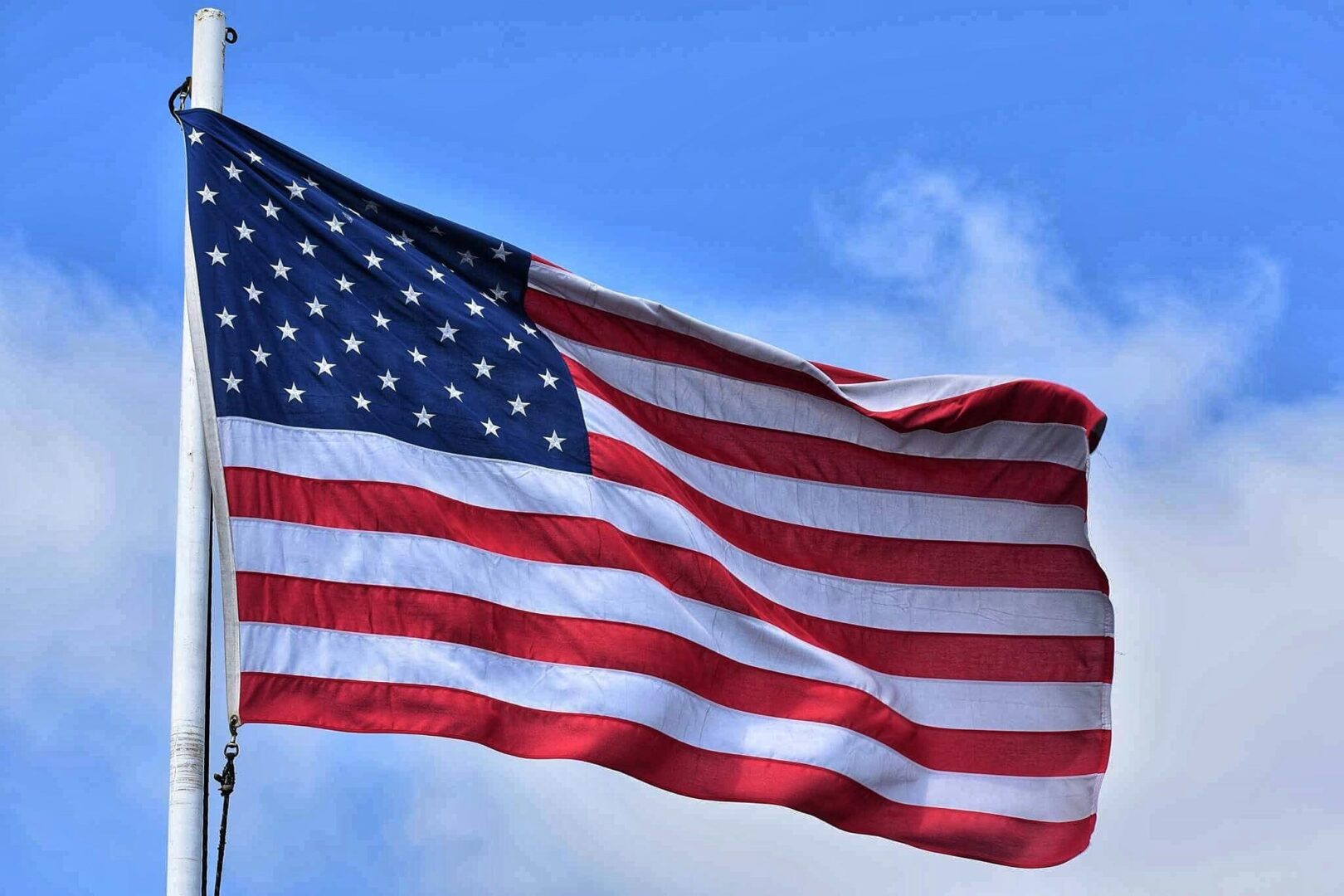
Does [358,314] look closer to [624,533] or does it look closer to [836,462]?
[624,533]

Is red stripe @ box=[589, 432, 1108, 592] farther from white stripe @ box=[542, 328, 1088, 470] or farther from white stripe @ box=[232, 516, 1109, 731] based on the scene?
white stripe @ box=[232, 516, 1109, 731]

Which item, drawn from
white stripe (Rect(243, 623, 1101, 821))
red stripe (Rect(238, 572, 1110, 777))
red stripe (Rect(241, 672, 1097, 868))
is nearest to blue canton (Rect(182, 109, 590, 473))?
red stripe (Rect(238, 572, 1110, 777))

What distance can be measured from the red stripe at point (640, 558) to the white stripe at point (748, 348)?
6.02 feet

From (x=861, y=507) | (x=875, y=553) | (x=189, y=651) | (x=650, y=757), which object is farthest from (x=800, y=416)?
(x=189, y=651)

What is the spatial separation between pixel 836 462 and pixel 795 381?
74cm

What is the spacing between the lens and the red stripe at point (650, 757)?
1309 cm

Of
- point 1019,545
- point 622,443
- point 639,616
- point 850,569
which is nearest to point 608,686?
point 639,616

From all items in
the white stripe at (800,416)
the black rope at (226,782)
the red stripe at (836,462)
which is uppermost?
the white stripe at (800,416)

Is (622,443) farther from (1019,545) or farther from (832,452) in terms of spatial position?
(1019,545)

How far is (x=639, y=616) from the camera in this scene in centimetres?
1479

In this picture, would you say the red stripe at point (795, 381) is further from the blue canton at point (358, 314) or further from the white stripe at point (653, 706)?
the white stripe at point (653, 706)

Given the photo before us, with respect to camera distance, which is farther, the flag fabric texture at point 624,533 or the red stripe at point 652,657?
the flag fabric texture at point 624,533

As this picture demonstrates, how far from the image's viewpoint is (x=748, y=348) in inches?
650

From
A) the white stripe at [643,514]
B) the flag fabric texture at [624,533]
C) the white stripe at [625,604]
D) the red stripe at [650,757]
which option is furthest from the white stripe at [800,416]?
the red stripe at [650,757]
